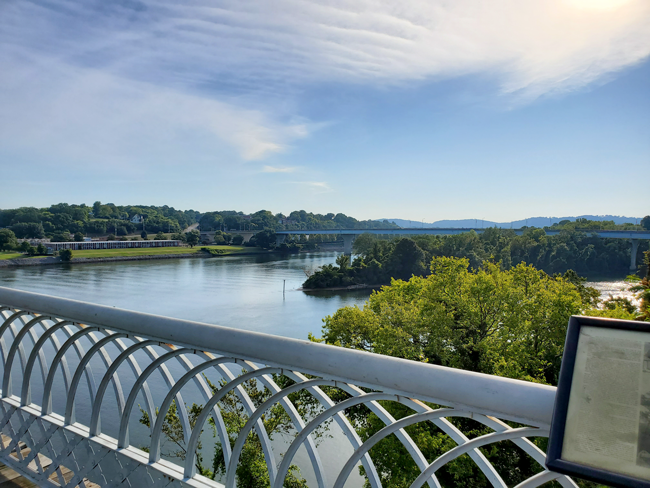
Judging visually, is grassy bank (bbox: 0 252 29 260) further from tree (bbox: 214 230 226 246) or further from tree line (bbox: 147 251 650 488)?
tree line (bbox: 147 251 650 488)

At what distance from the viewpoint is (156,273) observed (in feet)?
130

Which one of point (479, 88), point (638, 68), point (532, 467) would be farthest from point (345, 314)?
point (479, 88)

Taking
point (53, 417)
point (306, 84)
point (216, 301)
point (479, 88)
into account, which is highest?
point (479, 88)

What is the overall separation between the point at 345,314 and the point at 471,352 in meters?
4.21

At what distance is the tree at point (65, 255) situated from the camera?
41.3m

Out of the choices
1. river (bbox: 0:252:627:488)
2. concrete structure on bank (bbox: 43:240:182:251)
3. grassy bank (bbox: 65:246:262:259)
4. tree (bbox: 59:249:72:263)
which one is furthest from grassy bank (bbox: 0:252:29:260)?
grassy bank (bbox: 65:246:262:259)

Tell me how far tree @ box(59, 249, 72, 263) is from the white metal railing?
45800mm

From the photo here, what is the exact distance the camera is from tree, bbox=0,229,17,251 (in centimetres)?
4050

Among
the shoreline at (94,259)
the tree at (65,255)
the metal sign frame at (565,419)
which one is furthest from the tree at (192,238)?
the metal sign frame at (565,419)

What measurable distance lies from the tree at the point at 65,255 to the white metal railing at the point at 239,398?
150 ft

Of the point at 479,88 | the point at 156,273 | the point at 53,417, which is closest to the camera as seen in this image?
the point at 53,417

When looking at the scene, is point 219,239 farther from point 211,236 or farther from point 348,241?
point 348,241

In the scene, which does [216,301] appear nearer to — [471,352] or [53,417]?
[471,352]

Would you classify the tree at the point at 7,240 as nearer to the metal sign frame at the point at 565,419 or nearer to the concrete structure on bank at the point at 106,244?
the concrete structure on bank at the point at 106,244
